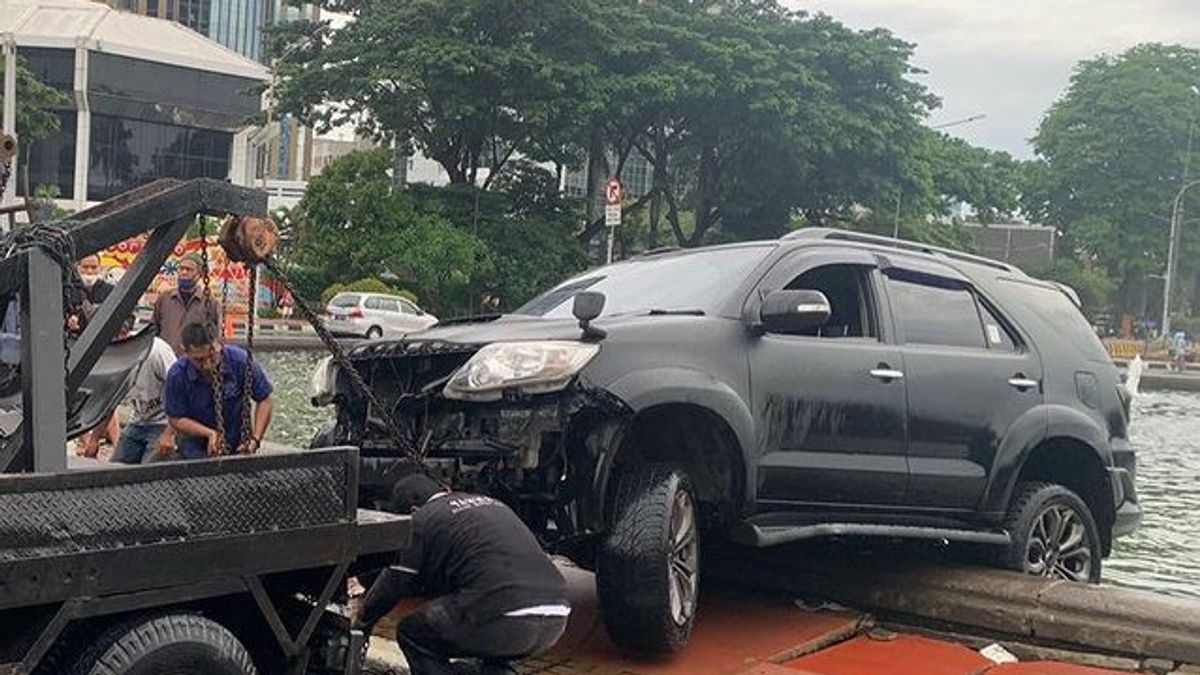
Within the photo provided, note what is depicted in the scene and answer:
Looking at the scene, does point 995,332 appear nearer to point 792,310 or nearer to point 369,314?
point 792,310

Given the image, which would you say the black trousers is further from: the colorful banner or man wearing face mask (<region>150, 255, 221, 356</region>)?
man wearing face mask (<region>150, 255, 221, 356</region>)

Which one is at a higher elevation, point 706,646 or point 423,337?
point 423,337

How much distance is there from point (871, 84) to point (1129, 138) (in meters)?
29.7

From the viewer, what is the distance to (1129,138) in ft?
219

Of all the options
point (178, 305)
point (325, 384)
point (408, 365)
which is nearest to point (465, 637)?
point (408, 365)

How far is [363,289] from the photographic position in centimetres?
3672

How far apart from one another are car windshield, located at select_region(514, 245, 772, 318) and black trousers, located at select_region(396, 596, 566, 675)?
2.11m

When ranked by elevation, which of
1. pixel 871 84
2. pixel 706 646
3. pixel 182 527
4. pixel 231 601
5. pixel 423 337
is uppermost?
pixel 871 84

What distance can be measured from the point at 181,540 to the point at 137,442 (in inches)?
188

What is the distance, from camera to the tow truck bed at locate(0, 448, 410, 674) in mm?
3420

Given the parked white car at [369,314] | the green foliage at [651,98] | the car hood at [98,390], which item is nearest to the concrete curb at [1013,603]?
the car hood at [98,390]

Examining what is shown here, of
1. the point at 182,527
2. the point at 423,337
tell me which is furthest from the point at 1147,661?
the point at 182,527

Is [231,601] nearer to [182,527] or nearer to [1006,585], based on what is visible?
[182,527]

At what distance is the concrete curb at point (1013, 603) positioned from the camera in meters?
6.14
